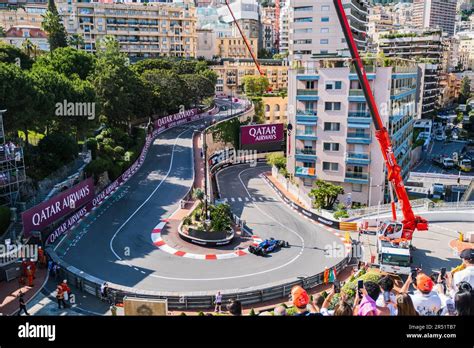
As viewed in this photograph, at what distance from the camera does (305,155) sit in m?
50.1

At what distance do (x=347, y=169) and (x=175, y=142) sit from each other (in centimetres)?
2529

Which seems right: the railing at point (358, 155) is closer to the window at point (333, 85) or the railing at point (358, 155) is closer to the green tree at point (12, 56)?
the window at point (333, 85)

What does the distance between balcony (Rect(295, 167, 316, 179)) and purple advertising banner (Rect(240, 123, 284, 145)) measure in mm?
19174

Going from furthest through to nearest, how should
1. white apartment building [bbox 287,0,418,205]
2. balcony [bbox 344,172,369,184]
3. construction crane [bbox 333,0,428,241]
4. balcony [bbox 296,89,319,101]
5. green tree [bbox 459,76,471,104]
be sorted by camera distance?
green tree [bbox 459,76,471,104]
balcony [bbox 296,89,319,101]
balcony [bbox 344,172,369,184]
white apartment building [bbox 287,0,418,205]
construction crane [bbox 333,0,428,241]

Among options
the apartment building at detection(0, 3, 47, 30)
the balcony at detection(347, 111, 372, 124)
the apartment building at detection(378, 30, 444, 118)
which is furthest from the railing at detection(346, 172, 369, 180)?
the apartment building at detection(0, 3, 47, 30)

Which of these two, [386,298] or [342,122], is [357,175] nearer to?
[342,122]

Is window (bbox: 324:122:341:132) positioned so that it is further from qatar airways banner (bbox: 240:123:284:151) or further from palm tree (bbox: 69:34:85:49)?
palm tree (bbox: 69:34:85:49)

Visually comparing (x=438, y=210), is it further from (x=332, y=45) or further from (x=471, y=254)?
(x=332, y=45)

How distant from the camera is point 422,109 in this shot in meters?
105

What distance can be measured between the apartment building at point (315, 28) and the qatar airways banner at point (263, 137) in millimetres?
39143

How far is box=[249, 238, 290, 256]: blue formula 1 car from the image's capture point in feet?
97.9

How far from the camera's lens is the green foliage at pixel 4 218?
27.0 m

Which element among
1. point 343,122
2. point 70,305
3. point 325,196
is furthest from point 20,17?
point 70,305

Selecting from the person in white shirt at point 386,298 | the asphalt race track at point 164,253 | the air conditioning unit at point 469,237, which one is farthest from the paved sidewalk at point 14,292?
the air conditioning unit at point 469,237
